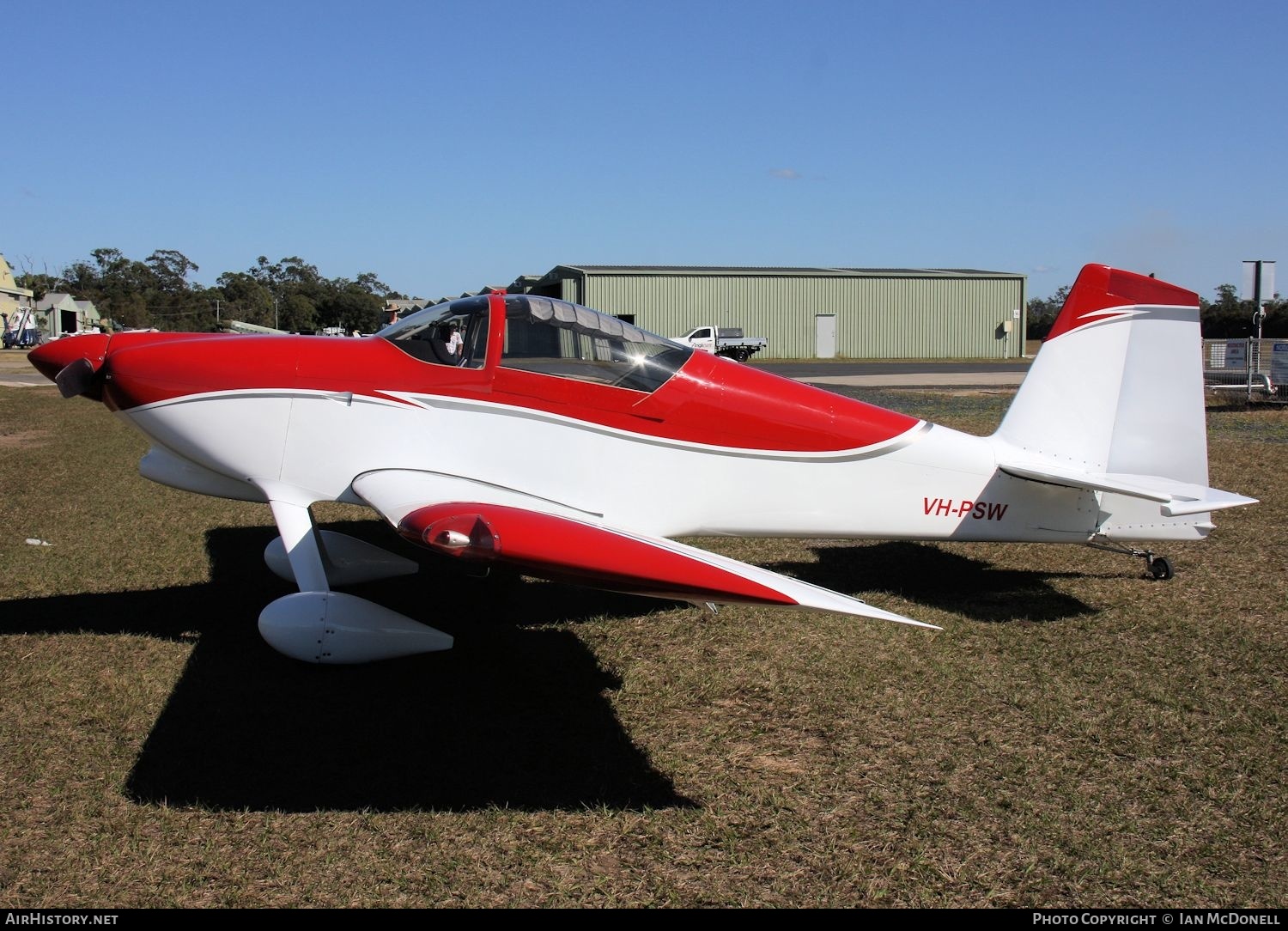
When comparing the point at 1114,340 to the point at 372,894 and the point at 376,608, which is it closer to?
the point at 376,608

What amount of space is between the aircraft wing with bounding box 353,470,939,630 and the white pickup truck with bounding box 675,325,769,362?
34.9 m

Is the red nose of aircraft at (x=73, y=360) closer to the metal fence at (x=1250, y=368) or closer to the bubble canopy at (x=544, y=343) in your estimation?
the bubble canopy at (x=544, y=343)

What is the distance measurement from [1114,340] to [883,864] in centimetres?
425

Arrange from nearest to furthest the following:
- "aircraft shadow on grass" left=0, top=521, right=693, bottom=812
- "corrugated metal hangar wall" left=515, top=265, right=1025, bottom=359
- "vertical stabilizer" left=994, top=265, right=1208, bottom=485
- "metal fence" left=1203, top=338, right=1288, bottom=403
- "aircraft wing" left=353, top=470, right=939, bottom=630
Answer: "aircraft wing" left=353, top=470, right=939, bottom=630
"aircraft shadow on grass" left=0, top=521, right=693, bottom=812
"vertical stabilizer" left=994, top=265, right=1208, bottom=485
"metal fence" left=1203, top=338, right=1288, bottom=403
"corrugated metal hangar wall" left=515, top=265, right=1025, bottom=359

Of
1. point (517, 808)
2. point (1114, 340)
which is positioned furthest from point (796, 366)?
point (517, 808)

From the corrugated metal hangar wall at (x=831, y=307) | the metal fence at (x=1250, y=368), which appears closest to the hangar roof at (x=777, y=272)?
the corrugated metal hangar wall at (x=831, y=307)

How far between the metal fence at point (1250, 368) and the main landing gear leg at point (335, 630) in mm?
19238

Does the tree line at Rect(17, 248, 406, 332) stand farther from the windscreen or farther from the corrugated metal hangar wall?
the windscreen

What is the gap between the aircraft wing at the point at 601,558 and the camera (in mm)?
3674

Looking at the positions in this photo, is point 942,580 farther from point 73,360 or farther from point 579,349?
point 73,360

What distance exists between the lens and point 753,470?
5641 millimetres

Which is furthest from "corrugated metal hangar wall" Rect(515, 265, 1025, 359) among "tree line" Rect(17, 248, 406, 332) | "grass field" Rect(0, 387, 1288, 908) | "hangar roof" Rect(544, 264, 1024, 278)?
"grass field" Rect(0, 387, 1288, 908)

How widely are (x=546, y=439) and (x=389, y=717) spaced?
1.75m

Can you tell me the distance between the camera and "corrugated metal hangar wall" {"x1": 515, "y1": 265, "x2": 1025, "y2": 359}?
4938 centimetres
